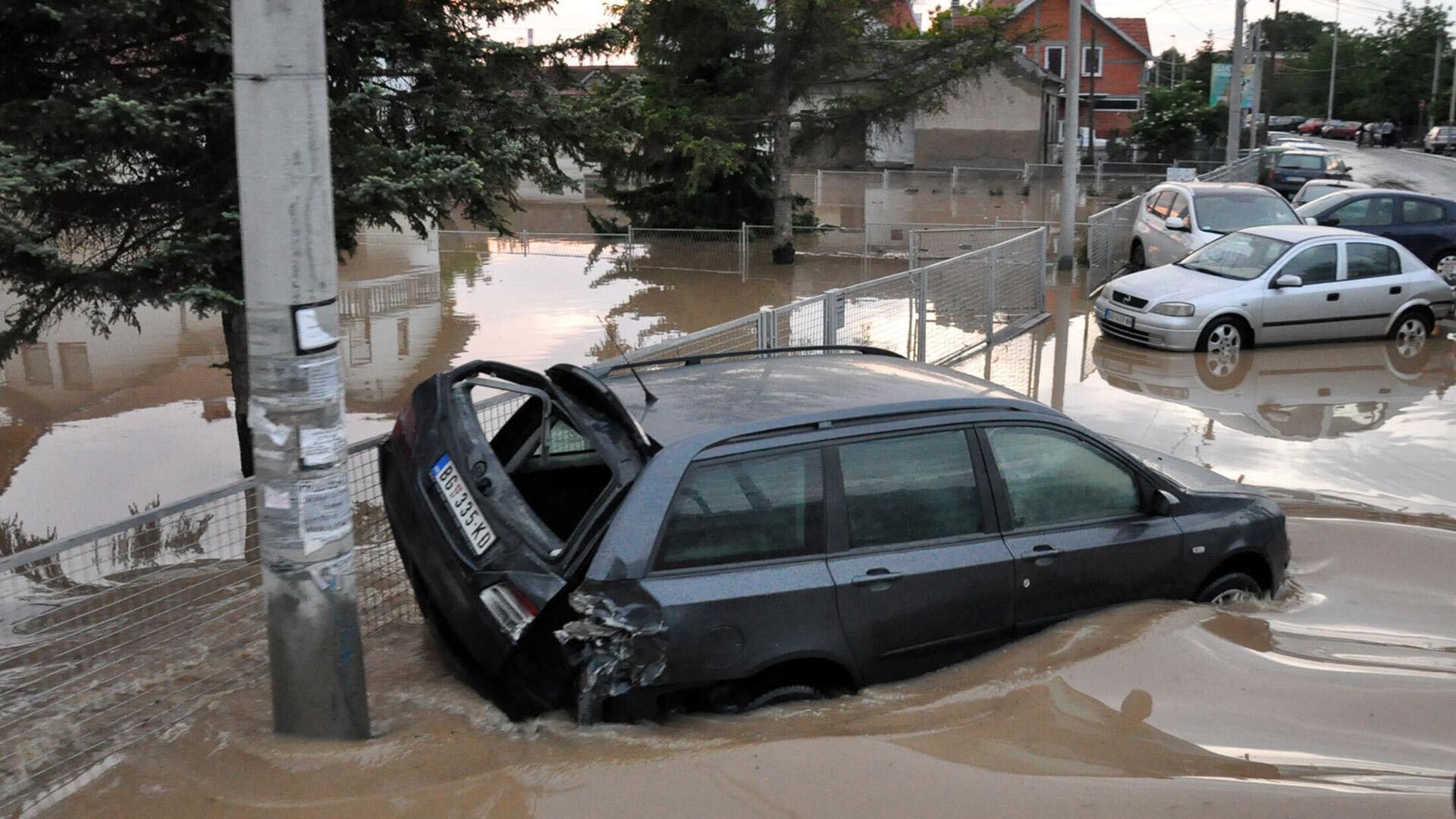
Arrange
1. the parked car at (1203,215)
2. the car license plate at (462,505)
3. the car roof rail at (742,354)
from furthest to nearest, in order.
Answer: the parked car at (1203,215) < the car roof rail at (742,354) < the car license plate at (462,505)

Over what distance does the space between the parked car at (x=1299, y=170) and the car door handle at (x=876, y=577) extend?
116 ft

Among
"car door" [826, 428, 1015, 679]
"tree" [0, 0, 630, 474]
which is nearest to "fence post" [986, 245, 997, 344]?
"tree" [0, 0, 630, 474]

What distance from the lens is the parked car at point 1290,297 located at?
1445 centimetres

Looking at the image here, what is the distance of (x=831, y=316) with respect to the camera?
1063 cm

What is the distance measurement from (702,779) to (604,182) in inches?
914

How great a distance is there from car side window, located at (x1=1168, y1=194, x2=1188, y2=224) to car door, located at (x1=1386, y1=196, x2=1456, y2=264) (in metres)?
3.20

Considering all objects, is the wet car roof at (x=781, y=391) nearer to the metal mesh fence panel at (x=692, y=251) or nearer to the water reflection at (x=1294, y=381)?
the water reflection at (x=1294, y=381)

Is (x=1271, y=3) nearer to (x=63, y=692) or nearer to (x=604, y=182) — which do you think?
(x=604, y=182)

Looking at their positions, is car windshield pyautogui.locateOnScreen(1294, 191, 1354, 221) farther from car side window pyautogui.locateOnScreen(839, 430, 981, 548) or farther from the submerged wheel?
car side window pyautogui.locateOnScreen(839, 430, 981, 548)

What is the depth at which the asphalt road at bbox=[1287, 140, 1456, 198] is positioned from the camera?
39812 millimetres

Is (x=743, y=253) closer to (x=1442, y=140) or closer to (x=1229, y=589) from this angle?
(x=1229, y=589)

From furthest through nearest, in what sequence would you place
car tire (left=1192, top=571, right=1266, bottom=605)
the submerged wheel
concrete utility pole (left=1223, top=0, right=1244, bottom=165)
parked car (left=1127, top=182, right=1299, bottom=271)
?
concrete utility pole (left=1223, top=0, right=1244, bottom=165) → the submerged wheel → parked car (left=1127, top=182, right=1299, bottom=271) → car tire (left=1192, top=571, right=1266, bottom=605)

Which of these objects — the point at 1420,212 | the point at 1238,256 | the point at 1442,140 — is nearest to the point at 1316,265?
the point at 1238,256

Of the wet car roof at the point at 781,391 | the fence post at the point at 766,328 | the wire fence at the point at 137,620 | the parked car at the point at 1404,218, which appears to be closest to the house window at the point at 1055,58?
the parked car at the point at 1404,218
